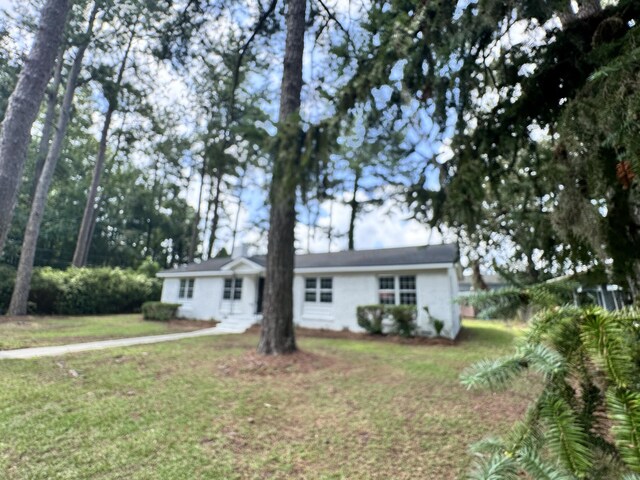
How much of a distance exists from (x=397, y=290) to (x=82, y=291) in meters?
16.1

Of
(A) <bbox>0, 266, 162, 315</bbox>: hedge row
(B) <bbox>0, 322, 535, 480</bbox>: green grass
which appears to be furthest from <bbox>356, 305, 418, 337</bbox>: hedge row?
(A) <bbox>0, 266, 162, 315</bbox>: hedge row

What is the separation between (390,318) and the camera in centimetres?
1259

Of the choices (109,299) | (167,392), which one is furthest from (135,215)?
(167,392)

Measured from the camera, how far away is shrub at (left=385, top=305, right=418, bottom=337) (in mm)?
12094

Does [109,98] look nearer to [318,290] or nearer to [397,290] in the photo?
[318,290]

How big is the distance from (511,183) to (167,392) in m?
5.60

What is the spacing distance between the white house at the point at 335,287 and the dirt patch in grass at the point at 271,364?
6.30m

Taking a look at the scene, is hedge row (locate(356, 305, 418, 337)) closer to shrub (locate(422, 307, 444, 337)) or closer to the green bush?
shrub (locate(422, 307, 444, 337))

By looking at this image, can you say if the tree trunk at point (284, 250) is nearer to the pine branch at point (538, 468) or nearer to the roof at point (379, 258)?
the roof at point (379, 258)

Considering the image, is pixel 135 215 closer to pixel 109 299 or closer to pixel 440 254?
pixel 109 299

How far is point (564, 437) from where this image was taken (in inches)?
37.9

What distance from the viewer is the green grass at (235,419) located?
3.04 m

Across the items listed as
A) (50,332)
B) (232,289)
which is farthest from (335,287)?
(50,332)

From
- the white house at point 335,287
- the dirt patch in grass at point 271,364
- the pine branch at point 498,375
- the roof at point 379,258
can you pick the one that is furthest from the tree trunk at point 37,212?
the pine branch at point 498,375
